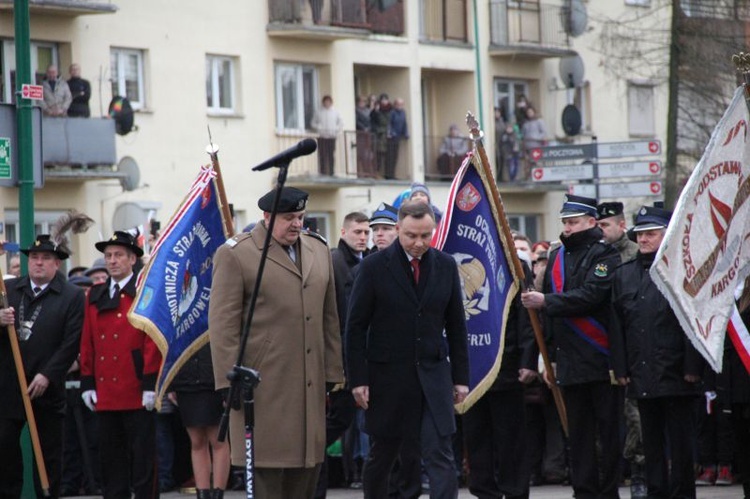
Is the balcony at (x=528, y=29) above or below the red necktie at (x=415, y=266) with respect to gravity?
above

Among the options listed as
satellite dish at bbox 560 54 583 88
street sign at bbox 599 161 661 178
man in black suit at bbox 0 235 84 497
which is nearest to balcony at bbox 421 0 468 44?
satellite dish at bbox 560 54 583 88

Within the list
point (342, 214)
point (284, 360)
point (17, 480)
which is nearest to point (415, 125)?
point (342, 214)

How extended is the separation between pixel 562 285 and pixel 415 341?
6.28ft

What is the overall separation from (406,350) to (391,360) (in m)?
0.12

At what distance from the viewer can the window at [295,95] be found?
3534cm

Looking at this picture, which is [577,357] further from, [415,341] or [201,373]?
[201,373]

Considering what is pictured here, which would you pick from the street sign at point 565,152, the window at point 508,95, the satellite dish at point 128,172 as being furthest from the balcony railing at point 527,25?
the street sign at point 565,152

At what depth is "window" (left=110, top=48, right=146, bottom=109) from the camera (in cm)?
3166

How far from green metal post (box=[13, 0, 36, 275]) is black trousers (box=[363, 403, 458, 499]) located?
449 centimetres

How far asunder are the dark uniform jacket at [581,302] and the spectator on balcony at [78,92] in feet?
60.8

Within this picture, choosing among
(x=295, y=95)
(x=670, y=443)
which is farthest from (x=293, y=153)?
(x=295, y=95)

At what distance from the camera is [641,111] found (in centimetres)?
4444

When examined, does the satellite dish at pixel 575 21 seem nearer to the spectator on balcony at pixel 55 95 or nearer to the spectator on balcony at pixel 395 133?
the spectator on balcony at pixel 395 133

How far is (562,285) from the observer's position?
41.1 feet
